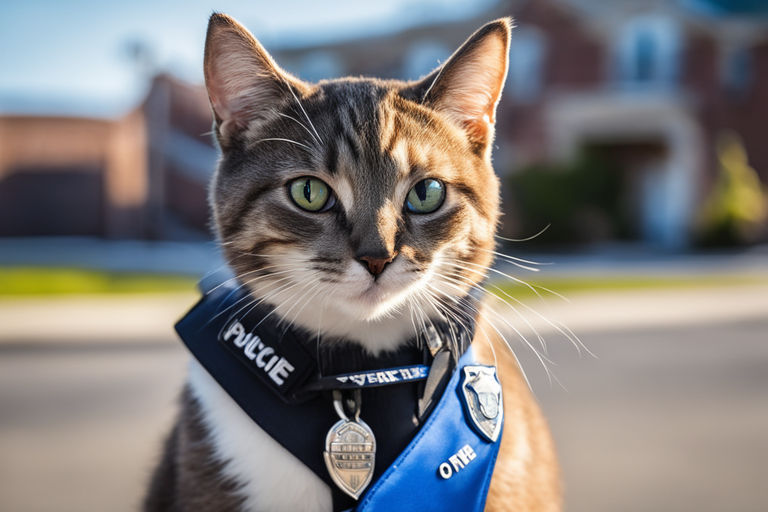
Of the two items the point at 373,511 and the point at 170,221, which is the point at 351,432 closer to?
the point at 373,511

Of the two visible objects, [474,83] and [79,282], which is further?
[79,282]

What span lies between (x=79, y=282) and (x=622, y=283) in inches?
318

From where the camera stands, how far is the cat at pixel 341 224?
170 centimetres

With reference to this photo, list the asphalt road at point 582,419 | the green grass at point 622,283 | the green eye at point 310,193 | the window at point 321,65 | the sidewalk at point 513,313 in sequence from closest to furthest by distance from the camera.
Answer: the green eye at point 310,193 → the asphalt road at point 582,419 → the sidewalk at point 513,313 → the green grass at point 622,283 → the window at point 321,65

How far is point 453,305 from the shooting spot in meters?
1.85

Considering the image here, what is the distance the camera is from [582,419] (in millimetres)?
4586

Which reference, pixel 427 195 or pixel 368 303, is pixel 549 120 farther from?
pixel 368 303

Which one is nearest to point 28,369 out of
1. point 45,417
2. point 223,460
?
point 45,417

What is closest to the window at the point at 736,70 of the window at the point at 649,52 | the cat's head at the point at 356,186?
the window at the point at 649,52

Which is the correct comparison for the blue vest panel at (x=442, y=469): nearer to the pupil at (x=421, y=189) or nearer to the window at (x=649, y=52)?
the pupil at (x=421, y=189)

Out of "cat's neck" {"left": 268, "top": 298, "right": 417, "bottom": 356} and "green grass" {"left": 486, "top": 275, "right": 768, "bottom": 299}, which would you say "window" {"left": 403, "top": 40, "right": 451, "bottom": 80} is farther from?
"cat's neck" {"left": 268, "top": 298, "right": 417, "bottom": 356}

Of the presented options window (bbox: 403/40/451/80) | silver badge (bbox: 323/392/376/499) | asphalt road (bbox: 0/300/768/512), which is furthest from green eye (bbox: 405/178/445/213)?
window (bbox: 403/40/451/80)

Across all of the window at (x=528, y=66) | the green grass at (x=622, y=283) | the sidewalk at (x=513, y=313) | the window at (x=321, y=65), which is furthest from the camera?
the window at (x=321, y=65)

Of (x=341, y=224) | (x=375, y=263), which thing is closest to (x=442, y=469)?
(x=375, y=263)
